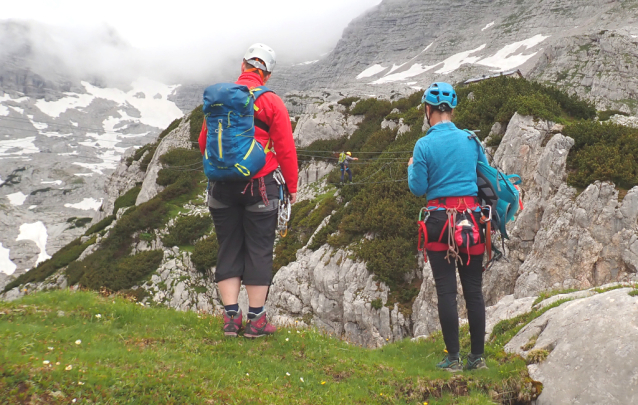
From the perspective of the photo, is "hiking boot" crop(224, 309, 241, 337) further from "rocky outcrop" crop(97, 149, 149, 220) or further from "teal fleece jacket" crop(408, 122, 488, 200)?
"rocky outcrop" crop(97, 149, 149, 220)

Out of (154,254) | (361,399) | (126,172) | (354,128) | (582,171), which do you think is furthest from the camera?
(126,172)

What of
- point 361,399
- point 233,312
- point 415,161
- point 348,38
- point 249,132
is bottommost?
point 361,399

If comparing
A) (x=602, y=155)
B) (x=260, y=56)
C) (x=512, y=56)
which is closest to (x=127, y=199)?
(x=260, y=56)

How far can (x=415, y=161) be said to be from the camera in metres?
4.38

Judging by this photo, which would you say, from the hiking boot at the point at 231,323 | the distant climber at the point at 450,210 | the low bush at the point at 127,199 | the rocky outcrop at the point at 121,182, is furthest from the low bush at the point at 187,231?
the distant climber at the point at 450,210

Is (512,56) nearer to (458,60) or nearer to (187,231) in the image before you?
(458,60)

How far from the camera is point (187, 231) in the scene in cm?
2339

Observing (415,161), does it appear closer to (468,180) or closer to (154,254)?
(468,180)

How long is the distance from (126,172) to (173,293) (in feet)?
81.9

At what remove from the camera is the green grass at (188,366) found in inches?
127

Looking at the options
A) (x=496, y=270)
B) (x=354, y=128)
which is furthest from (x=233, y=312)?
(x=354, y=128)

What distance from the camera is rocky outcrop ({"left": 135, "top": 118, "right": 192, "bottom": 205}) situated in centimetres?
3178

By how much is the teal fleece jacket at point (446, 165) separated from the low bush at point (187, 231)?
20944 millimetres

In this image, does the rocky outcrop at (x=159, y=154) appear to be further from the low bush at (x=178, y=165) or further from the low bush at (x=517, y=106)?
the low bush at (x=517, y=106)
